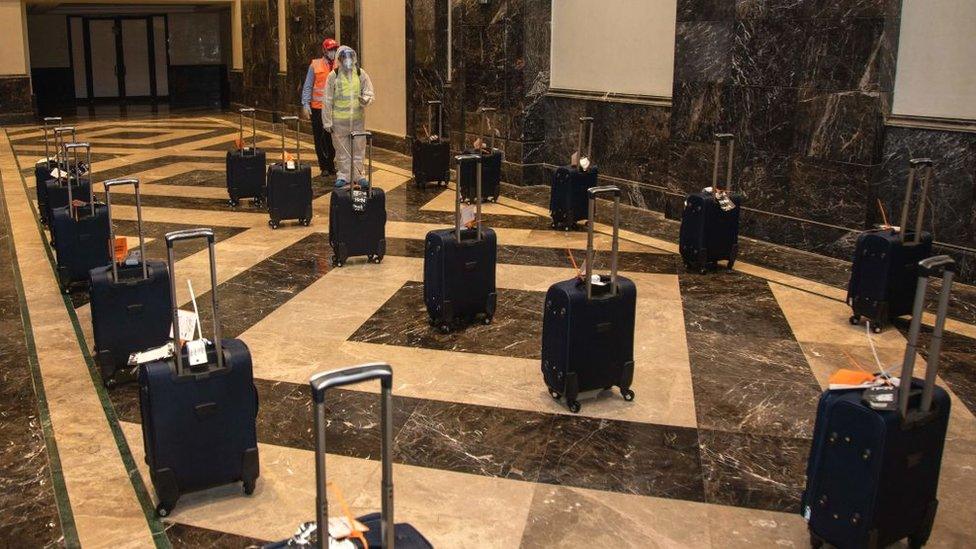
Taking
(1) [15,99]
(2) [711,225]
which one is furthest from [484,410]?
(1) [15,99]

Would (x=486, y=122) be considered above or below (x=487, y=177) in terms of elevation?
above

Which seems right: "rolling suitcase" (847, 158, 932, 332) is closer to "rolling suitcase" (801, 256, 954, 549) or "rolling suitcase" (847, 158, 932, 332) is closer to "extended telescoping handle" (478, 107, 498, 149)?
"rolling suitcase" (801, 256, 954, 549)

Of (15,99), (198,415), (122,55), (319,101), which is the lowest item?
(198,415)

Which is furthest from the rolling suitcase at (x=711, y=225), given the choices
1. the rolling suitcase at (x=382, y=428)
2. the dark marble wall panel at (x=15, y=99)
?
the dark marble wall panel at (x=15, y=99)

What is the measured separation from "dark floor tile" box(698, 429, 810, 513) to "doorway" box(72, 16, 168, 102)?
2805 centimetres

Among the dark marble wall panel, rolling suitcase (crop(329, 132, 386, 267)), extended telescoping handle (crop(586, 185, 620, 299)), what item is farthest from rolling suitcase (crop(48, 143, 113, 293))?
the dark marble wall panel

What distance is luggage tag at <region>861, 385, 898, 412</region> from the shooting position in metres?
3.34

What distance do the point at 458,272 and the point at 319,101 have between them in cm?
735

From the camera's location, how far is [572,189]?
30.1 feet

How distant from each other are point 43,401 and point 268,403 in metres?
1.21

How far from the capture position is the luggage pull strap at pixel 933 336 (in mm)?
3211

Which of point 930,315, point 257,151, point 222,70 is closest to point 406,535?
point 930,315

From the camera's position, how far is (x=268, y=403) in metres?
4.96

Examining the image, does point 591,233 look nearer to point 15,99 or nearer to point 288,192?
point 288,192
